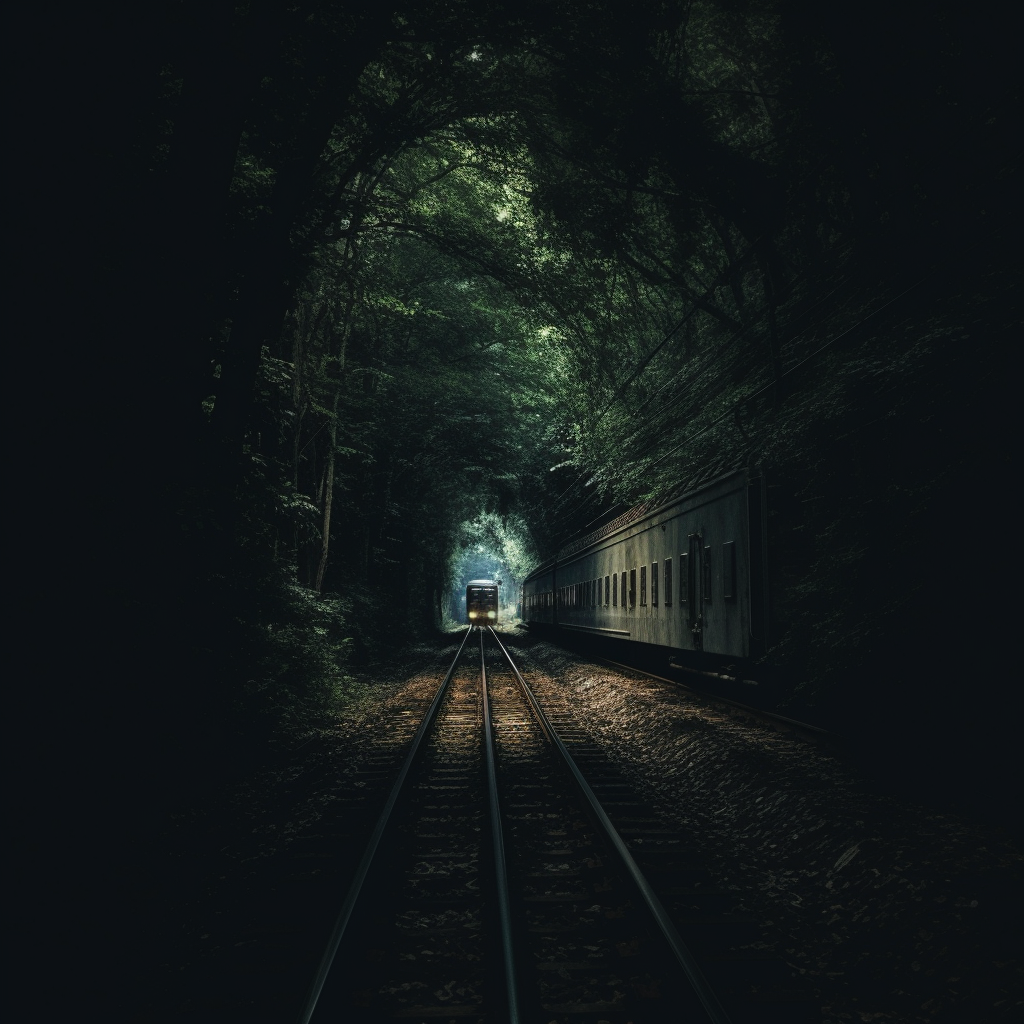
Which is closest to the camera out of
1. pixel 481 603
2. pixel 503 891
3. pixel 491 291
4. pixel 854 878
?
pixel 503 891

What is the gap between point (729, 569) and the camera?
32.6 feet

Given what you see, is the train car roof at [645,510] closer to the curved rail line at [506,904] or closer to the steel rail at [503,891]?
the curved rail line at [506,904]

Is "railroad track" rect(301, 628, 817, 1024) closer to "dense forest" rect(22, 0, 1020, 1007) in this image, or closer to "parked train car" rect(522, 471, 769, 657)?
"dense forest" rect(22, 0, 1020, 1007)

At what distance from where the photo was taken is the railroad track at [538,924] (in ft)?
10.7

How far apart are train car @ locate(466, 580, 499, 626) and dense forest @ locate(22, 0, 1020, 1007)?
121 feet

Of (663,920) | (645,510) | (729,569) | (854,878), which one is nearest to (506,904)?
(663,920)

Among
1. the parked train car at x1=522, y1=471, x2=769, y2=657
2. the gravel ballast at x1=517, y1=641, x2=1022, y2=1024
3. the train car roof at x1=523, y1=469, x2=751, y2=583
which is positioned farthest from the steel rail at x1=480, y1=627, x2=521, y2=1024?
the train car roof at x1=523, y1=469, x2=751, y2=583

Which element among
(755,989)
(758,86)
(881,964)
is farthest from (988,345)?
(758,86)

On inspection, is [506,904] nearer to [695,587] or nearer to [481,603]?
[695,587]

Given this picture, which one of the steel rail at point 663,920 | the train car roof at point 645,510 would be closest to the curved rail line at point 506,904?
the steel rail at point 663,920

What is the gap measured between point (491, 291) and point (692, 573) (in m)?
8.09

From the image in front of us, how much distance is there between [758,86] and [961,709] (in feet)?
41.7

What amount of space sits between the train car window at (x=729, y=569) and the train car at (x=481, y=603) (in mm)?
42356

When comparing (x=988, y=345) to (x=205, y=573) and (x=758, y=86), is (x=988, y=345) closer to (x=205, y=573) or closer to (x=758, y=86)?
(x=205, y=573)
